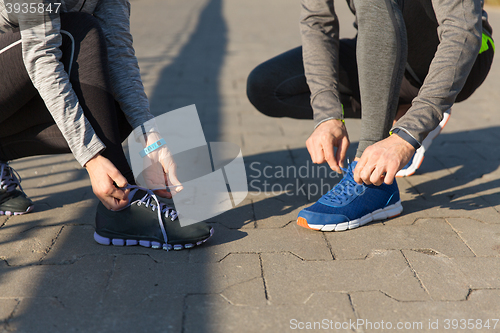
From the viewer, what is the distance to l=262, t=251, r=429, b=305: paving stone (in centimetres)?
137

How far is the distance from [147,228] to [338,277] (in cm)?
72

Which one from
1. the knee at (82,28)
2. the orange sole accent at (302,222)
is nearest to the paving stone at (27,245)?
the knee at (82,28)

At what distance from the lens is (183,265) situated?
1.53 m

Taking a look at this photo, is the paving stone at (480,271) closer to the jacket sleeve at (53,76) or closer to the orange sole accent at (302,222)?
the orange sole accent at (302,222)

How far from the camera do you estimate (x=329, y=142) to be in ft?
5.52

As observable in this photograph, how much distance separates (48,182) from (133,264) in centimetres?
103

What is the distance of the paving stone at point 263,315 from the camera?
4.00 feet

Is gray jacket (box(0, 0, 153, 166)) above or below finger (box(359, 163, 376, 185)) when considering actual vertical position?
above

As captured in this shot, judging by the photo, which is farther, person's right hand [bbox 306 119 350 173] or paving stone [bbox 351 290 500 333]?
person's right hand [bbox 306 119 350 173]

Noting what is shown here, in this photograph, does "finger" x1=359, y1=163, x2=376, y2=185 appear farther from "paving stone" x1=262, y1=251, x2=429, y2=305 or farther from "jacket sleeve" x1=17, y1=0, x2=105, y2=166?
"jacket sleeve" x1=17, y1=0, x2=105, y2=166

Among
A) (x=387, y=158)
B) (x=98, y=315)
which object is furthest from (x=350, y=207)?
(x=98, y=315)

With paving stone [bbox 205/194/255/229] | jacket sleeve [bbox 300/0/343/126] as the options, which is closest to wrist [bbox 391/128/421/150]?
jacket sleeve [bbox 300/0/343/126]

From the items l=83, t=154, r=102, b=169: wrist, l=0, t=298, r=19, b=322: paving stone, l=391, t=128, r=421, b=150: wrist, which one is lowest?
l=0, t=298, r=19, b=322: paving stone

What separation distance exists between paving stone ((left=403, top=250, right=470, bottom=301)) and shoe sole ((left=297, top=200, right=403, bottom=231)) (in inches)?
9.5
